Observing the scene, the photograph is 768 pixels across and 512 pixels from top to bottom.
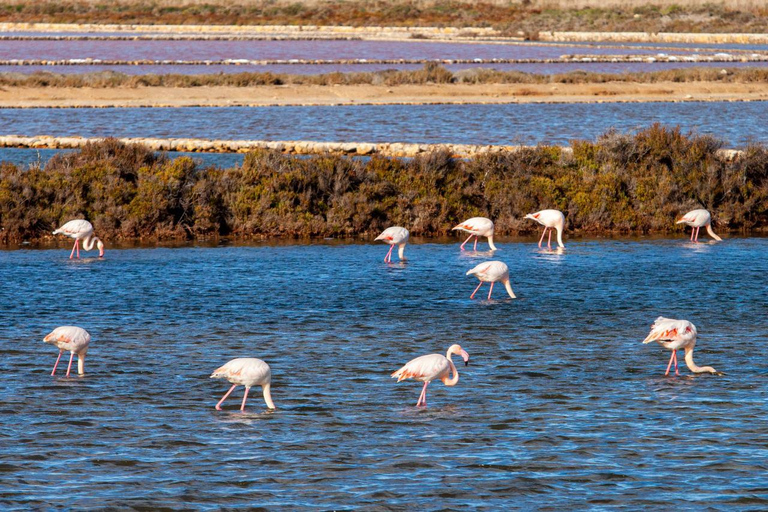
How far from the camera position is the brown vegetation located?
14662 centimetres

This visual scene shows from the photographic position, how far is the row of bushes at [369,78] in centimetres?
6688

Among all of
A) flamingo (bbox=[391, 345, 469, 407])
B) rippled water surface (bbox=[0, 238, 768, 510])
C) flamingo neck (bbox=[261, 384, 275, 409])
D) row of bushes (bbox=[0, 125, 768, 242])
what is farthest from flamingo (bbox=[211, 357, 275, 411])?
row of bushes (bbox=[0, 125, 768, 242])

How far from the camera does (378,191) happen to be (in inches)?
1125

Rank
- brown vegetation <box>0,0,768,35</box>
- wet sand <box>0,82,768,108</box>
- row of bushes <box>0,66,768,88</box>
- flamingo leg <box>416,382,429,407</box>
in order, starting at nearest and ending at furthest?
flamingo leg <box>416,382,429,407</box>, wet sand <box>0,82,768,108</box>, row of bushes <box>0,66,768,88</box>, brown vegetation <box>0,0,768,35</box>

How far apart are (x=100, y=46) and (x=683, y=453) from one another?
10398 centimetres

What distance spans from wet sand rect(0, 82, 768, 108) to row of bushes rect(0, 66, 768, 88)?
1293 millimetres

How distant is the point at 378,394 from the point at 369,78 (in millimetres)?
58831

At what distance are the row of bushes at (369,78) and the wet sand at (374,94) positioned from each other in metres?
1.29

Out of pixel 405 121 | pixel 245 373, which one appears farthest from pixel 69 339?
pixel 405 121

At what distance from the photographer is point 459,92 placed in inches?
2692

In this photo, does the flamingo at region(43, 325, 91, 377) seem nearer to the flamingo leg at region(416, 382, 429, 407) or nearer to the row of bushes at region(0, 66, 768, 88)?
the flamingo leg at region(416, 382, 429, 407)

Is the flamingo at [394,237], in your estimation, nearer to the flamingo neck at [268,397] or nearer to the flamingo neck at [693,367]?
the flamingo neck at [693,367]

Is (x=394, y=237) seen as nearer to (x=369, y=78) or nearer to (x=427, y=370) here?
(x=427, y=370)

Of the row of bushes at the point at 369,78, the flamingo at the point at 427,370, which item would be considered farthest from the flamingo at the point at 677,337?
the row of bushes at the point at 369,78
